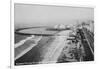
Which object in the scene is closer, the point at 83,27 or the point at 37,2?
the point at 37,2

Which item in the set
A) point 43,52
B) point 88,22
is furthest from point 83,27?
point 43,52

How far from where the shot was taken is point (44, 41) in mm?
1691

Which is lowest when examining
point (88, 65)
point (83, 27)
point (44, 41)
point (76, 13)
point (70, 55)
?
point (88, 65)

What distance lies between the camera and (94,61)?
183cm

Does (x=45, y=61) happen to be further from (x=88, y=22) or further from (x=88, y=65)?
(x=88, y=22)

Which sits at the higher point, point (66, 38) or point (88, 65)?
point (66, 38)

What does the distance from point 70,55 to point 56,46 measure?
181 millimetres

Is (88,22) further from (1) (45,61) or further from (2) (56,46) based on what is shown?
(1) (45,61)

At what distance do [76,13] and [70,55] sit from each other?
46cm

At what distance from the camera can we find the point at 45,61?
169cm

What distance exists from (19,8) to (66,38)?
1.89ft

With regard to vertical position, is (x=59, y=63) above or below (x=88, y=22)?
below

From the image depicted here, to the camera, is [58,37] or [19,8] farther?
[58,37]

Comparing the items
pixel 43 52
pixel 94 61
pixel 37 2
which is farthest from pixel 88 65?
pixel 37 2
